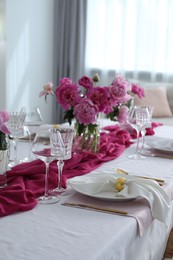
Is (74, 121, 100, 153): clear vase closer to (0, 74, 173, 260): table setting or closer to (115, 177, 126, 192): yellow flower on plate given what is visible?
(0, 74, 173, 260): table setting

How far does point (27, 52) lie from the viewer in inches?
192

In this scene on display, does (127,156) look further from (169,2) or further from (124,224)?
(169,2)

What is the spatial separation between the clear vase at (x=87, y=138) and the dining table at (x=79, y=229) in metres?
0.34

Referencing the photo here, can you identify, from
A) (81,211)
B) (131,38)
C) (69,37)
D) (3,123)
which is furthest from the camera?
(69,37)

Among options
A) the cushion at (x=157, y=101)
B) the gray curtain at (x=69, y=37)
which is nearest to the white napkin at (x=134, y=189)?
the cushion at (x=157, y=101)

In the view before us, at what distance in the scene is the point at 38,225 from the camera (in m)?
1.15

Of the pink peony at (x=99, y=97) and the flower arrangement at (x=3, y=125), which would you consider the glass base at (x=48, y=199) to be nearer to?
the flower arrangement at (x=3, y=125)

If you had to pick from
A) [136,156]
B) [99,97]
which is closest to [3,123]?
[99,97]

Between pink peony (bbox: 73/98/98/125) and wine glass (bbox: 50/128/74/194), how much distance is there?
0.34 m

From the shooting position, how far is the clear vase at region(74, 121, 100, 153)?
1.93 m

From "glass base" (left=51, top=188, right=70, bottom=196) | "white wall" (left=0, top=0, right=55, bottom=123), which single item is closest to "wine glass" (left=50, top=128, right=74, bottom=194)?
"glass base" (left=51, top=188, right=70, bottom=196)

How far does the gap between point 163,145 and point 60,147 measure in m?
0.87

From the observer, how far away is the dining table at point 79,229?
101 cm

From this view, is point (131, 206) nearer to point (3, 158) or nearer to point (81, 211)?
point (81, 211)
